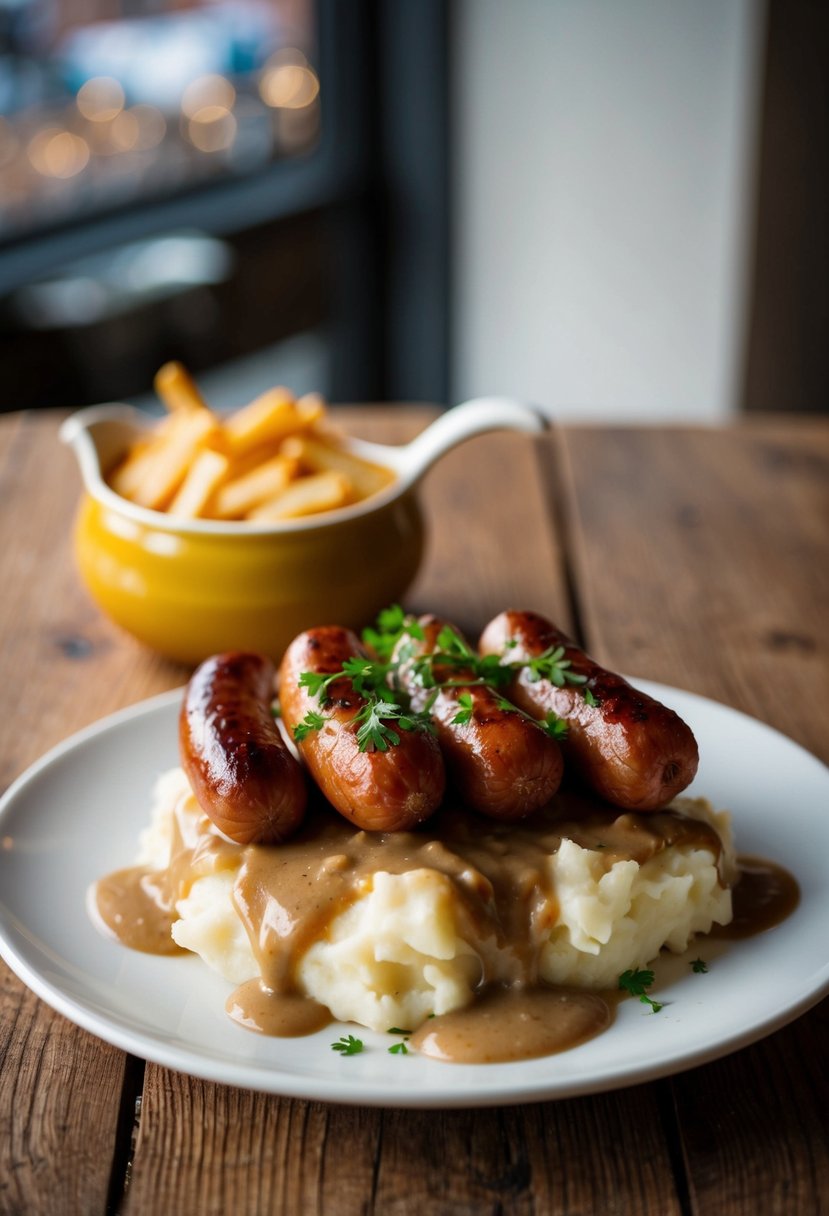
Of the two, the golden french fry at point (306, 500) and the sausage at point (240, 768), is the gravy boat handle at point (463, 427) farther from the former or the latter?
the sausage at point (240, 768)

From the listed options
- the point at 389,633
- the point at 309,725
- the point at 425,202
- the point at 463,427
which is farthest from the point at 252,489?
the point at 425,202

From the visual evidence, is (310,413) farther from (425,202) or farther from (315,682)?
(425,202)

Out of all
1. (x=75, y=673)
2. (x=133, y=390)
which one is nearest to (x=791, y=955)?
(x=75, y=673)

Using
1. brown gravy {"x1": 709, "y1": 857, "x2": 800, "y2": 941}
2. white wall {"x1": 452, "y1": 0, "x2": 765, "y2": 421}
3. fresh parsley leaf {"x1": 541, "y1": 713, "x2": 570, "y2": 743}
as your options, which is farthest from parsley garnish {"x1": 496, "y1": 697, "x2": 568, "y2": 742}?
white wall {"x1": 452, "y1": 0, "x2": 765, "y2": 421}

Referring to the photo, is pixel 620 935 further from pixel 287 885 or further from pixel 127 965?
pixel 127 965

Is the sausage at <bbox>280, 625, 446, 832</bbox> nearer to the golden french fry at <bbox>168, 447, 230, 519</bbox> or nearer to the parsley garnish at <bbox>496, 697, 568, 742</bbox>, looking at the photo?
the parsley garnish at <bbox>496, 697, 568, 742</bbox>

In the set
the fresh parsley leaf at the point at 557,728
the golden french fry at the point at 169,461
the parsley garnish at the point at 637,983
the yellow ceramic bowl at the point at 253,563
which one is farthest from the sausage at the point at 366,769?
the golden french fry at the point at 169,461
